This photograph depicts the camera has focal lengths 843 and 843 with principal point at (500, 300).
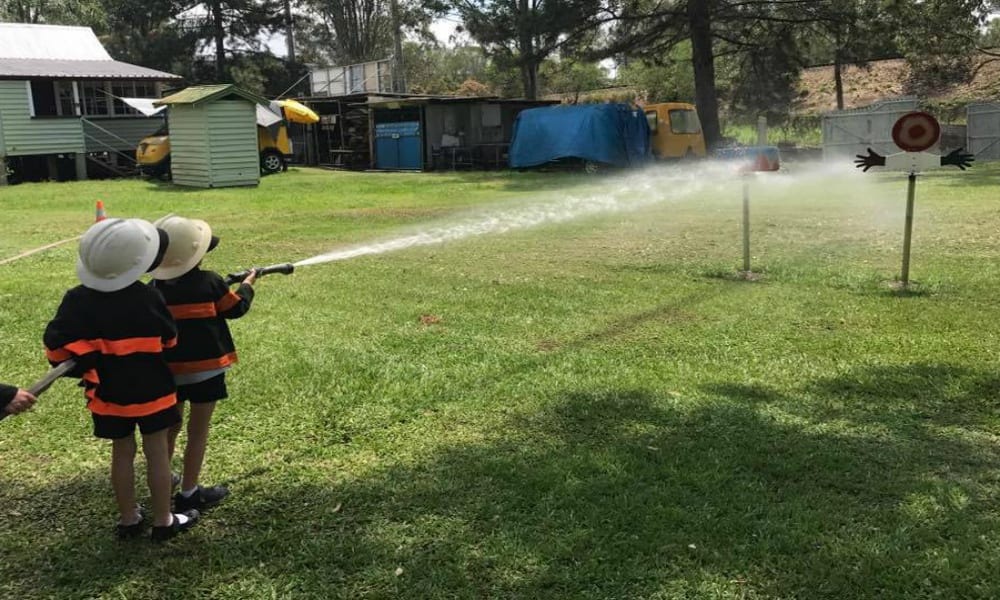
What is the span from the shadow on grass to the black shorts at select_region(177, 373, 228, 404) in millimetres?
538

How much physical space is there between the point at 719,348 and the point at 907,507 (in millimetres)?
2705

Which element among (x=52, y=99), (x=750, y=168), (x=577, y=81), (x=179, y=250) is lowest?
(x=179, y=250)

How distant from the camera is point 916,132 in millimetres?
8141

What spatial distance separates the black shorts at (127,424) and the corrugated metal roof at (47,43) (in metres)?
27.6

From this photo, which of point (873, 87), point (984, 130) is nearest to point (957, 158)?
point (984, 130)

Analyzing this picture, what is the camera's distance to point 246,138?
21156 millimetres

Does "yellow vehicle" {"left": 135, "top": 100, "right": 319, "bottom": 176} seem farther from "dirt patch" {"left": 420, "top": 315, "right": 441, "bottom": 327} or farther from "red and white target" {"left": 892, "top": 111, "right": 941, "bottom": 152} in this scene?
"red and white target" {"left": 892, "top": 111, "right": 941, "bottom": 152}

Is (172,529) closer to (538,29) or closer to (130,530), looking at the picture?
(130,530)

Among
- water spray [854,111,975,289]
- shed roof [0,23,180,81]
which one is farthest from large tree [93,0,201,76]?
water spray [854,111,975,289]

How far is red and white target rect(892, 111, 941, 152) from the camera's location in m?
8.09

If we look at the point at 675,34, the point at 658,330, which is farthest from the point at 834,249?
the point at 675,34

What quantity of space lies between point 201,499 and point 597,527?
6.00ft

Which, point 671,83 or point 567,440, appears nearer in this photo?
point 567,440

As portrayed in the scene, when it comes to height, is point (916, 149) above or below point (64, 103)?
below
